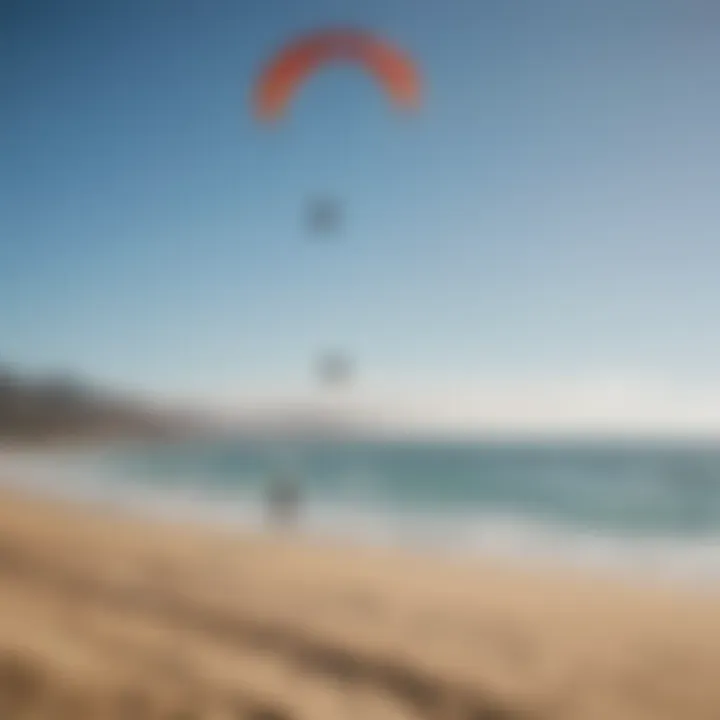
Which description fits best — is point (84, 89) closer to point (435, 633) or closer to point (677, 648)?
point (435, 633)

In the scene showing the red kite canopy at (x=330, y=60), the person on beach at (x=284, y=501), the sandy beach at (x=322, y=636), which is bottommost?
the sandy beach at (x=322, y=636)

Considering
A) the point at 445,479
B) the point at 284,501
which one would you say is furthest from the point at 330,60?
the point at 445,479

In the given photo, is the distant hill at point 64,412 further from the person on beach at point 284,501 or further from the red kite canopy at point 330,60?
the red kite canopy at point 330,60

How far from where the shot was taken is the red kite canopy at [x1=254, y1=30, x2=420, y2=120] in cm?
160

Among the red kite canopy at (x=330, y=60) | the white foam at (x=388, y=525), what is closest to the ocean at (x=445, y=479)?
the white foam at (x=388, y=525)

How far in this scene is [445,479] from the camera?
207 cm

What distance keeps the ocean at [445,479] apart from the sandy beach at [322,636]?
0.09 meters

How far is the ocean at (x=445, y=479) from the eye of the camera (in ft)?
5.81

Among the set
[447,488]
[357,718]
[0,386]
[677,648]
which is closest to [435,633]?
[357,718]

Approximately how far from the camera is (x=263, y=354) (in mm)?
1713

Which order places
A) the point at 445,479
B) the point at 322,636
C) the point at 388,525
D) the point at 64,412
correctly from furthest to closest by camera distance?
the point at 445,479
the point at 388,525
the point at 64,412
the point at 322,636

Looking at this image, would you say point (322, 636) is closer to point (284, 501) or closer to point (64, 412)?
point (284, 501)

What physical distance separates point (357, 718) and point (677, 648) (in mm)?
617

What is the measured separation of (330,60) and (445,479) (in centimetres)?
107
